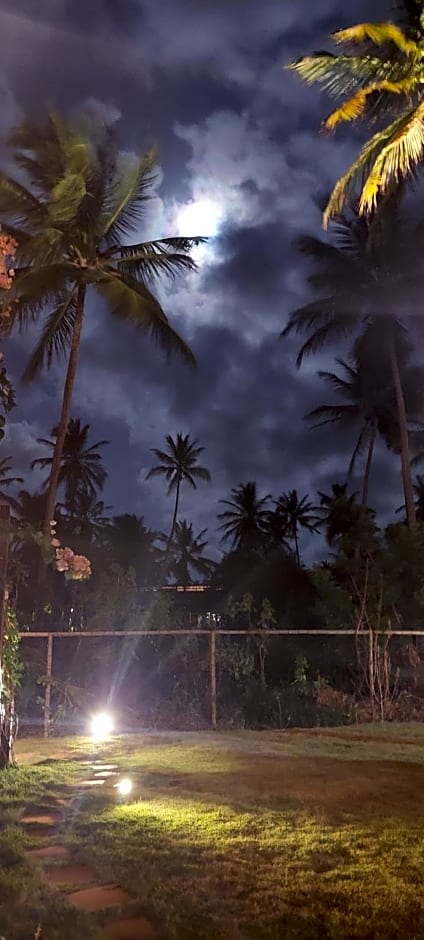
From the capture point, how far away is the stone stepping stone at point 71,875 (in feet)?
13.9

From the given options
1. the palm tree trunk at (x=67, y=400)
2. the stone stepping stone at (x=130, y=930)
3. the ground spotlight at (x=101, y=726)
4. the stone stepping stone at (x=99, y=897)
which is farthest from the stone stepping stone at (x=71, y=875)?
the palm tree trunk at (x=67, y=400)

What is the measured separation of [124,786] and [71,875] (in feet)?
9.19

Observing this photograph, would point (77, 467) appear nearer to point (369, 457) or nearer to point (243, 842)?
point (369, 457)

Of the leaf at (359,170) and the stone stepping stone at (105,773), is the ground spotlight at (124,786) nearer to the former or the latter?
the stone stepping stone at (105,773)

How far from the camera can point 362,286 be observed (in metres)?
23.3

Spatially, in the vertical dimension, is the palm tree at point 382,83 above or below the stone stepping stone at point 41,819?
above

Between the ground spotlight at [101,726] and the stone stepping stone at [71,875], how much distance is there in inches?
257

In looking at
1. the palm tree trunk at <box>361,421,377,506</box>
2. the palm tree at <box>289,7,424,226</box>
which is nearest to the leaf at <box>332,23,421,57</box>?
the palm tree at <box>289,7,424,226</box>

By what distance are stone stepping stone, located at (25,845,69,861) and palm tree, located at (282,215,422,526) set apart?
19103 millimetres

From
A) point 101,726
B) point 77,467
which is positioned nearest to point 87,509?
point 77,467

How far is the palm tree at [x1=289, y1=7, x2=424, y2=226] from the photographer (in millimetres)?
9508

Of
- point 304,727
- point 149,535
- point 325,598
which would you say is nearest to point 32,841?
point 304,727

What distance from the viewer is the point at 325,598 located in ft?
52.5

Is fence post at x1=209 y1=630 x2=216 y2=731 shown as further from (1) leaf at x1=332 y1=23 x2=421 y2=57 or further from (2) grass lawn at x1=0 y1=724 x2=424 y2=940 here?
(1) leaf at x1=332 y1=23 x2=421 y2=57
